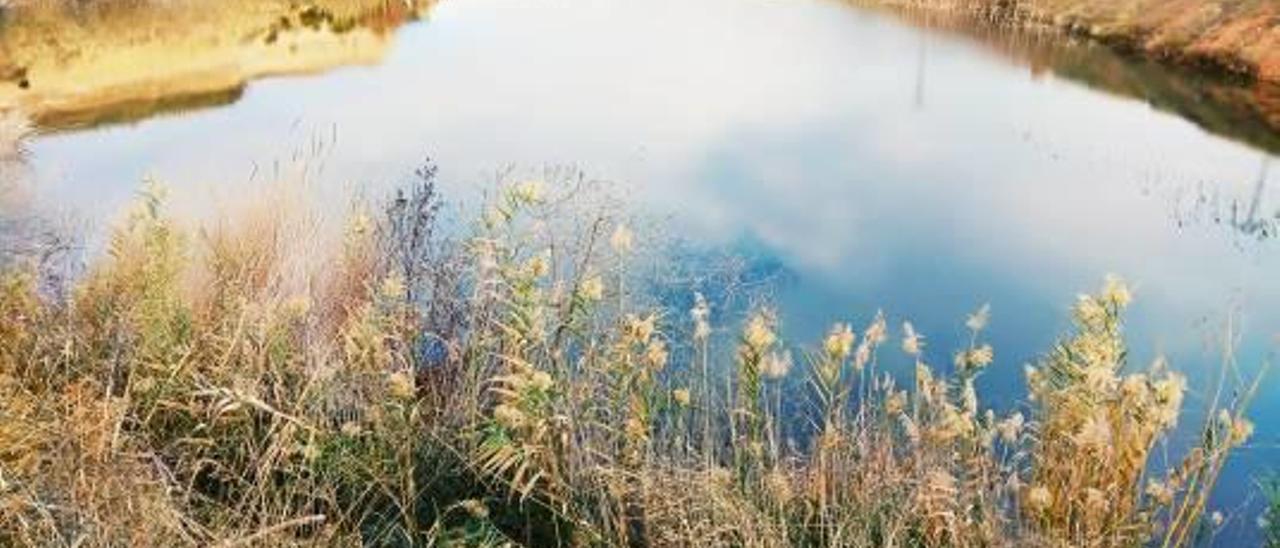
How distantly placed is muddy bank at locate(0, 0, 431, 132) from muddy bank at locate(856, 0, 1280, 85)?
11.9 meters

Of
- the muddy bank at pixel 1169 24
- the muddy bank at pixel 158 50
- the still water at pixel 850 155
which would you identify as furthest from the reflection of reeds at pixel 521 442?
the muddy bank at pixel 1169 24

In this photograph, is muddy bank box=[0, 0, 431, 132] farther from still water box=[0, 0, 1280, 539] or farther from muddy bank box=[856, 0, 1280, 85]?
muddy bank box=[856, 0, 1280, 85]

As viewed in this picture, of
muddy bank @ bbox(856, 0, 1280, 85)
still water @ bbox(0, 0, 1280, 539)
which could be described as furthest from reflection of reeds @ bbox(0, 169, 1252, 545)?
muddy bank @ bbox(856, 0, 1280, 85)

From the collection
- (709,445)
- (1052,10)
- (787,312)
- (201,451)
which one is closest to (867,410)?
(709,445)

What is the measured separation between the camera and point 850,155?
55.1 ft

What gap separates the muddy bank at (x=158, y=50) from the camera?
64.8 ft

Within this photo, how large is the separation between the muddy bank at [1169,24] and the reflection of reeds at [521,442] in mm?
17120

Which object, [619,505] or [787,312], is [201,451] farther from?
[787,312]

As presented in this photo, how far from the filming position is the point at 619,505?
5.61 meters

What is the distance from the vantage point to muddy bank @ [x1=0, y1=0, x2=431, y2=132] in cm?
1977

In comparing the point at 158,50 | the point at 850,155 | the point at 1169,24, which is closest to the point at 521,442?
the point at 850,155

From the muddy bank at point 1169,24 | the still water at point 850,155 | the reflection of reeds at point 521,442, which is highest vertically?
the reflection of reeds at point 521,442

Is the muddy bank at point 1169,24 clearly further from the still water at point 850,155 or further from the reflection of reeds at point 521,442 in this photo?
the reflection of reeds at point 521,442

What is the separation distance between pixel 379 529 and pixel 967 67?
18719 mm
